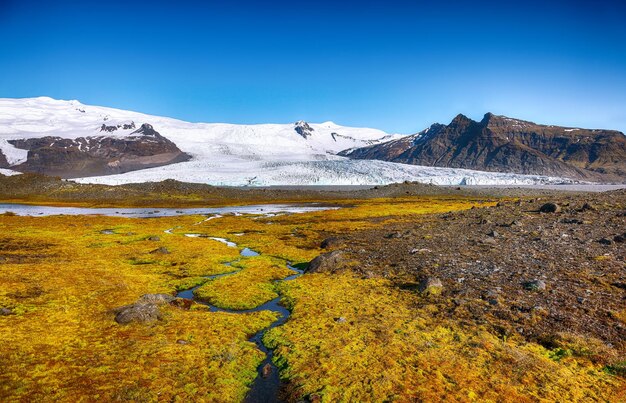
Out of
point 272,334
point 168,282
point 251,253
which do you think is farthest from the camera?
point 251,253

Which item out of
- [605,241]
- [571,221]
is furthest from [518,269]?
[571,221]

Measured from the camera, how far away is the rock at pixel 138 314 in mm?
14078

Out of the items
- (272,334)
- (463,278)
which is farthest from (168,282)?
(463,278)

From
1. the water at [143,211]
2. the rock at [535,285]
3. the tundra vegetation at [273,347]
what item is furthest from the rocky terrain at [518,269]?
the water at [143,211]

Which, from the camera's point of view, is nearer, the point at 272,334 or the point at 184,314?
the point at 272,334

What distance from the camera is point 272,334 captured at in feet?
44.1

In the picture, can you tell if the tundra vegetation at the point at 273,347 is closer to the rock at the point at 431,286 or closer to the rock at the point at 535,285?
the rock at the point at 431,286

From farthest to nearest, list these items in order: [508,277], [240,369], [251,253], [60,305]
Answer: [251,253] < [508,277] < [60,305] < [240,369]

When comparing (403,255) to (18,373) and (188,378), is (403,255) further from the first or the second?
(18,373)

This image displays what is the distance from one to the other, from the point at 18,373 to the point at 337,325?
945cm

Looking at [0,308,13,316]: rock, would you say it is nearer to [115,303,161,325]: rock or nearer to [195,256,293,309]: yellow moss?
[115,303,161,325]: rock

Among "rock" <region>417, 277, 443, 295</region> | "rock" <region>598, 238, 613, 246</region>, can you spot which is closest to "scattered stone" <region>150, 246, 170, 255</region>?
"rock" <region>417, 277, 443, 295</region>

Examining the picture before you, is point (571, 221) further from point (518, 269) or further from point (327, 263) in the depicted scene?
point (327, 263)

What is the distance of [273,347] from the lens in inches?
496
